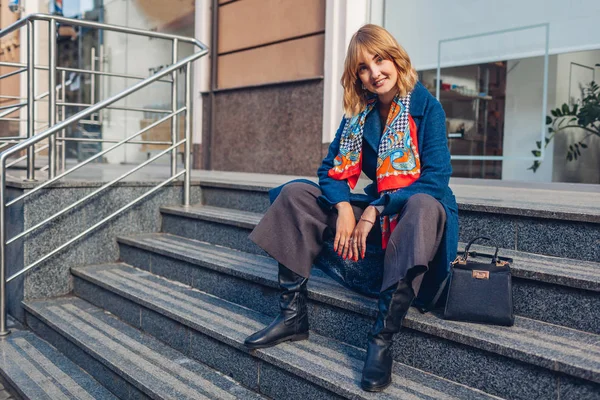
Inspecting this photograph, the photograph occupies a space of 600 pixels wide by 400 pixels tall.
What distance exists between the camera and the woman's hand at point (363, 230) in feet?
7.42

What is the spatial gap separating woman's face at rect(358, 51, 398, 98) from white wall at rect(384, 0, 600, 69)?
2.32m

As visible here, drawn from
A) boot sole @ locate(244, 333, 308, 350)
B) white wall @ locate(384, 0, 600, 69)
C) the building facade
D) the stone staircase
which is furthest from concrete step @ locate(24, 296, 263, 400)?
white wall @ locate(384, 0, 600, 69)

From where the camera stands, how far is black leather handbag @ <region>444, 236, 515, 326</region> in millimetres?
2049

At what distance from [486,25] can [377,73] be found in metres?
2.59

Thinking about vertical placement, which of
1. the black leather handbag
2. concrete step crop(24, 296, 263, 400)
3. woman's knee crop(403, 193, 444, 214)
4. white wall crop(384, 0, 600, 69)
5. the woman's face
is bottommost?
concrete step crop(24, 296, 263, 400)

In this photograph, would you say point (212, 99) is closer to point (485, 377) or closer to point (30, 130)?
point (30, 130)

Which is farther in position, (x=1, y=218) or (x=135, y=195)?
(x=135, y=195)

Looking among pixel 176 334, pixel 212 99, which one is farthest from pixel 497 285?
pixel 212 99

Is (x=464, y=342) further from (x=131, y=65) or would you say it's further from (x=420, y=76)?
(x=131, y=65)

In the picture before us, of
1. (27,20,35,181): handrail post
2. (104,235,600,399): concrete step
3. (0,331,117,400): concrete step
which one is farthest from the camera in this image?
(27,20,35,181): handrail post

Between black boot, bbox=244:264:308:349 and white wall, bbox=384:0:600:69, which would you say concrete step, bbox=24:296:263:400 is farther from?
white wall, bbox=384:0:600:69

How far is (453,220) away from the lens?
85.5 inches

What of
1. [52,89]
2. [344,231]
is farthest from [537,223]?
[52,89]

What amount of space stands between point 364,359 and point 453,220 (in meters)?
0.63
